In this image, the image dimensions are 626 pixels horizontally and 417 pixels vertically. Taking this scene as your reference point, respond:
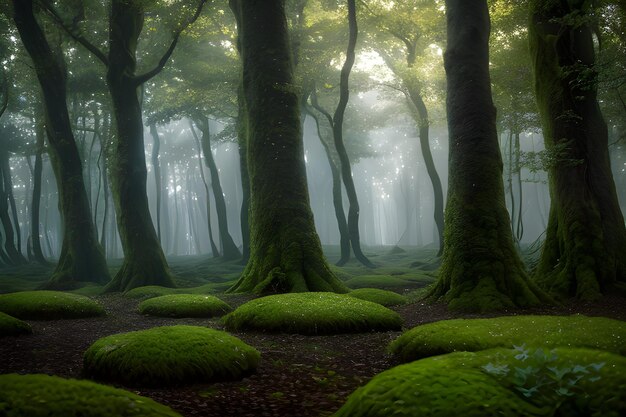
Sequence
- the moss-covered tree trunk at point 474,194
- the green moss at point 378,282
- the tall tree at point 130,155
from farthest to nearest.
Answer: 1. the tall tree at point 130,155
2. the green moss at point 378,282
3. the moss-covered tree trunk at point 474,194

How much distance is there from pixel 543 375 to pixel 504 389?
21 cm

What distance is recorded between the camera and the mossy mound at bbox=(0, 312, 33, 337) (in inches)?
253

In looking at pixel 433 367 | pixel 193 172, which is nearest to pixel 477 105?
pixel 433 367

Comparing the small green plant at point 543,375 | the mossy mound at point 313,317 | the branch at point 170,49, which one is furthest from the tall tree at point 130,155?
the small green plant at point 543,375

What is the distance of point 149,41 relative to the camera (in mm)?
27406

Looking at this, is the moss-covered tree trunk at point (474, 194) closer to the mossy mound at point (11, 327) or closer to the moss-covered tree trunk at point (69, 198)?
the mossy mound at point (11, 327)

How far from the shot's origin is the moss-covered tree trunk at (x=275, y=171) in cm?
1058

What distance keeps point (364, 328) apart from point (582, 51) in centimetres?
844

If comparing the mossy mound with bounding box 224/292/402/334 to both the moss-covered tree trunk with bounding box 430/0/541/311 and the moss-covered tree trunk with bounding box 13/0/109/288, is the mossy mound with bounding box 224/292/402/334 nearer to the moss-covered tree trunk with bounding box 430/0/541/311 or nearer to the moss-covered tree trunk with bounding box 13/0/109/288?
the moss-covered tree trunk with bounding box 430/0/541/311

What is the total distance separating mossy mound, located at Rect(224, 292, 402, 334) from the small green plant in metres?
4.91

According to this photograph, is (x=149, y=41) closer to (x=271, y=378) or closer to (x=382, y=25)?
(x=382, y=25)

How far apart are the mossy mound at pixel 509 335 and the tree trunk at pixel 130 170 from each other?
12.2 meters

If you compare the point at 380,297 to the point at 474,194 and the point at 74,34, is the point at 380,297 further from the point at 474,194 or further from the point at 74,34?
the point at 74,34

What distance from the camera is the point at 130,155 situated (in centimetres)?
1652
